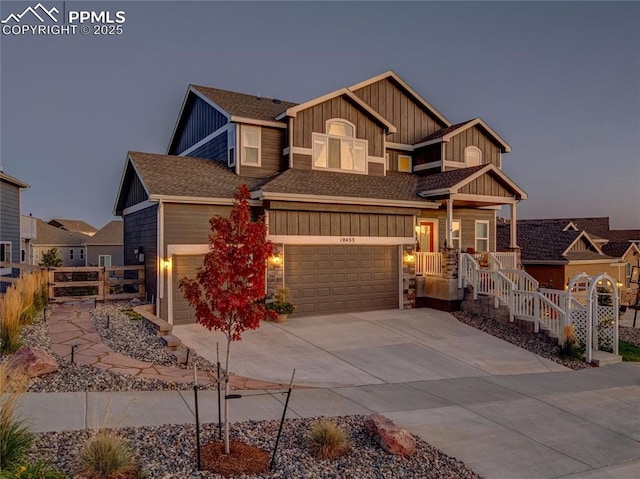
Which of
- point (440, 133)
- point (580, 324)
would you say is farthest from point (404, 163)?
point (580, 324)

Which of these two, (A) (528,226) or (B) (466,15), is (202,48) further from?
(A) (528,226)

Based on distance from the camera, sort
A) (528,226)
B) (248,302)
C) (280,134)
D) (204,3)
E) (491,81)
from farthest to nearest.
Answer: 1. (528,226)
2. (491,81)
3. (280,134)
4. (204,3)
5. (248,302)

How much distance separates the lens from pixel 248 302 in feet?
16.2

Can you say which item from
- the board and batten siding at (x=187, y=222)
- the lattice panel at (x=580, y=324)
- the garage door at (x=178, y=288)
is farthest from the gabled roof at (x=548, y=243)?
the garage door at (x=178, y=288)

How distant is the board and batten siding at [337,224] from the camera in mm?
13883

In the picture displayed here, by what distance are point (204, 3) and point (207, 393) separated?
13.5m

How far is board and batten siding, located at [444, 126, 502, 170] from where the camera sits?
19.0 m

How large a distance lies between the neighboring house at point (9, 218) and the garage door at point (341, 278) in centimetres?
1528

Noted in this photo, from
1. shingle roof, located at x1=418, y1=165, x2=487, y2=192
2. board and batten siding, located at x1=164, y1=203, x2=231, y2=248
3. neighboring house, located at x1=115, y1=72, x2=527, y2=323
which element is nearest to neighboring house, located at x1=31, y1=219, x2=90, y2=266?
neighboring house, located at x1=115, y1=72, x2=527, y2=323

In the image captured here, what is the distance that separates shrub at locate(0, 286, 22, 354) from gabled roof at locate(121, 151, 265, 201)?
472 cm

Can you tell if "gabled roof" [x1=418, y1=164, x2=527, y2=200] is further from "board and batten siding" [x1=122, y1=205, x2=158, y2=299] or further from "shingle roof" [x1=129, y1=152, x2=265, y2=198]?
"board and batten siding" [x1=122, y1=205, x2=158, y2=299]

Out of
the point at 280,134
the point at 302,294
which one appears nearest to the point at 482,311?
the point at 302,294

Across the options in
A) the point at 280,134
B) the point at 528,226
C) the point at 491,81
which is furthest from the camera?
the point at 528,226

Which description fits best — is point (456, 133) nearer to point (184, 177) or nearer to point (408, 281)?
point (408, 281)
